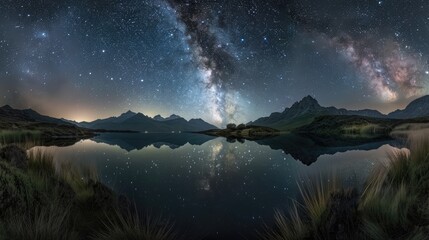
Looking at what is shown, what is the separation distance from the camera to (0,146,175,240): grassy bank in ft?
14.9

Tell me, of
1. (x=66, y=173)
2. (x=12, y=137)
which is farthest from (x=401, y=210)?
(x=12, y=137)

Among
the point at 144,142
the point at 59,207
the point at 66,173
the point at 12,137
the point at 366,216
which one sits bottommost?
the point at 144,142

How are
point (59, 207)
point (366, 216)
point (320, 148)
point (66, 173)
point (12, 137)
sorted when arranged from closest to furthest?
point (366, 216) < point (59, 207) < point (66, 173) < point (320, 148) < point (12, 137)

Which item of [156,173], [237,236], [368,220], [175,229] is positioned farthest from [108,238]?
[156,173]

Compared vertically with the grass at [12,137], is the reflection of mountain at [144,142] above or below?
below

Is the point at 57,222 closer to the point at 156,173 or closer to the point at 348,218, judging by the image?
the point at 348,218

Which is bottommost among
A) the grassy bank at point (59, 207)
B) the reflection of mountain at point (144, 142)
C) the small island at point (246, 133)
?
the reflection of mountain at point (144, 142)

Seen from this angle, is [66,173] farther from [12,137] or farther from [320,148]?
[12,137]

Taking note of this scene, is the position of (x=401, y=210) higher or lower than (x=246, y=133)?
lower

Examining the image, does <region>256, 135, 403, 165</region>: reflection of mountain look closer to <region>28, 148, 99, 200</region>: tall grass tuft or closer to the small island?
<region>28, 148, 99, 200</region>: tall grass tuft

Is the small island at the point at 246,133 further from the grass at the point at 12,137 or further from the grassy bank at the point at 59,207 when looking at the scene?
the grassy bank at the point at 59,207

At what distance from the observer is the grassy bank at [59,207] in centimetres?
455

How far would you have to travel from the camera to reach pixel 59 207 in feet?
18.4

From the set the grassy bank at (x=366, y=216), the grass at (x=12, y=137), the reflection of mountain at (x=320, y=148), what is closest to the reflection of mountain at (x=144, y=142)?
the grass at (x=12, y=137)
